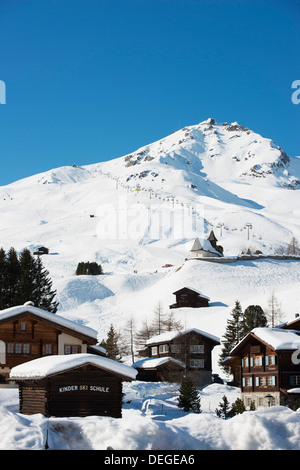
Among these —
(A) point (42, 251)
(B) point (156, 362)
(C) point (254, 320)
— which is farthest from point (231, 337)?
(A) point (42, 251)

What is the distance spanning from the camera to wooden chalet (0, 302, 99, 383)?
3472 centimetres

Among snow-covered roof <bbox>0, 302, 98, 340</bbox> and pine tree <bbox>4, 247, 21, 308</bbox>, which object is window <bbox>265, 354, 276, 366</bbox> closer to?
snow-covered roof <bbox>0, 302, 98, 340</bbox>

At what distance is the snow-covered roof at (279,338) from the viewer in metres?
41.0

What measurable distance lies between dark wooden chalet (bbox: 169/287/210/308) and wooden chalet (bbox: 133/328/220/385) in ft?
75.2

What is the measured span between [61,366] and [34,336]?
10.9 metres

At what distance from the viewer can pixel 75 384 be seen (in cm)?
2573

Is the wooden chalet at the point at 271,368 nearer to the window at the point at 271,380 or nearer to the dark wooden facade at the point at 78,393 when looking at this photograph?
the window at the point at 271,380

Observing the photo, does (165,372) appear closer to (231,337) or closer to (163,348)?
(163,348)

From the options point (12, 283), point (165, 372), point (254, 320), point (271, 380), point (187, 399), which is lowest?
point (187, 399)

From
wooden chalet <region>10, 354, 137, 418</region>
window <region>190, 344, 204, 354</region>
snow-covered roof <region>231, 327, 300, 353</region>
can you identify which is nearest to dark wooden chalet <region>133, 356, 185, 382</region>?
window <region>190, 344, 204, 354</region>

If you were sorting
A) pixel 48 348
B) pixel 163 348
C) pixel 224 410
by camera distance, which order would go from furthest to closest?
1. pixel 163 348
2. pixel 48 348
3. pixel 224 410

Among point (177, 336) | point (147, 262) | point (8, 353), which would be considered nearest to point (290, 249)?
point (147, 262)

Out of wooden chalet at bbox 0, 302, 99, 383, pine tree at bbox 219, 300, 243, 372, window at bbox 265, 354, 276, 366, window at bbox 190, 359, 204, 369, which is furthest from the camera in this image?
pine tree at bbox 219, 300, 243, 372

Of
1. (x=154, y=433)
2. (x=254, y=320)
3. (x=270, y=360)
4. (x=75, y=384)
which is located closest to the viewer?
(x=154, y=433)
